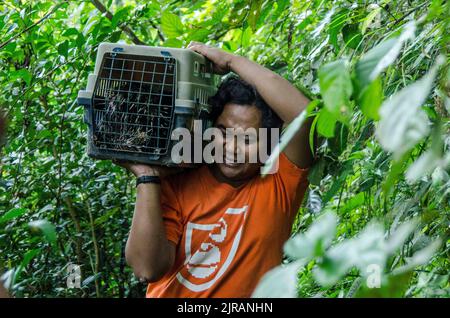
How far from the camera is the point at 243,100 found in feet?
7.19

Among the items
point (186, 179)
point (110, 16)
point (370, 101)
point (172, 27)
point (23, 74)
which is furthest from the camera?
point (110, 16)

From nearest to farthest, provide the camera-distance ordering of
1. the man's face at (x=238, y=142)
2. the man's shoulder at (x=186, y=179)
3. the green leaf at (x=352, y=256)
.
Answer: the green leaf at (x=352, y=256) < the man's face at (x=238, y=142) < the man's shoulder at (x=186, y=179)

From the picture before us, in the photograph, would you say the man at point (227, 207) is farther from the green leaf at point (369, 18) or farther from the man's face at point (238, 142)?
the green leaf at point (369, 18)

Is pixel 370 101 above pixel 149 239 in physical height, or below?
above

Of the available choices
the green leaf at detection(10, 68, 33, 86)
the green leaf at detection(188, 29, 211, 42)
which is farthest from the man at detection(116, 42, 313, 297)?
the green leaf at detection(10, 68, 33, 86)

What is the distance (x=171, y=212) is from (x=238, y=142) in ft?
0.97

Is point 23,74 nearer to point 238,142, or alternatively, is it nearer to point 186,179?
point 186,179

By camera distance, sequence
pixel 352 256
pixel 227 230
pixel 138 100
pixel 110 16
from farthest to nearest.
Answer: pixel 110 16 → pixel 227 230 → pixel 138 100 → pixel 352 256

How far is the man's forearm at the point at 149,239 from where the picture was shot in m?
2.05

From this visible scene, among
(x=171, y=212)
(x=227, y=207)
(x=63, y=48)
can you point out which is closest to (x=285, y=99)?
(x=227, y=207)

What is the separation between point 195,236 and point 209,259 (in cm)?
8

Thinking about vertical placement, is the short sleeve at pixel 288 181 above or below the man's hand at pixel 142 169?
below

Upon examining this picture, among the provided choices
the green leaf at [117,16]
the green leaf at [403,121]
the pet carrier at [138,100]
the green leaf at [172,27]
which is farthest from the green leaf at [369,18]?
the green leaf at [403,121]
